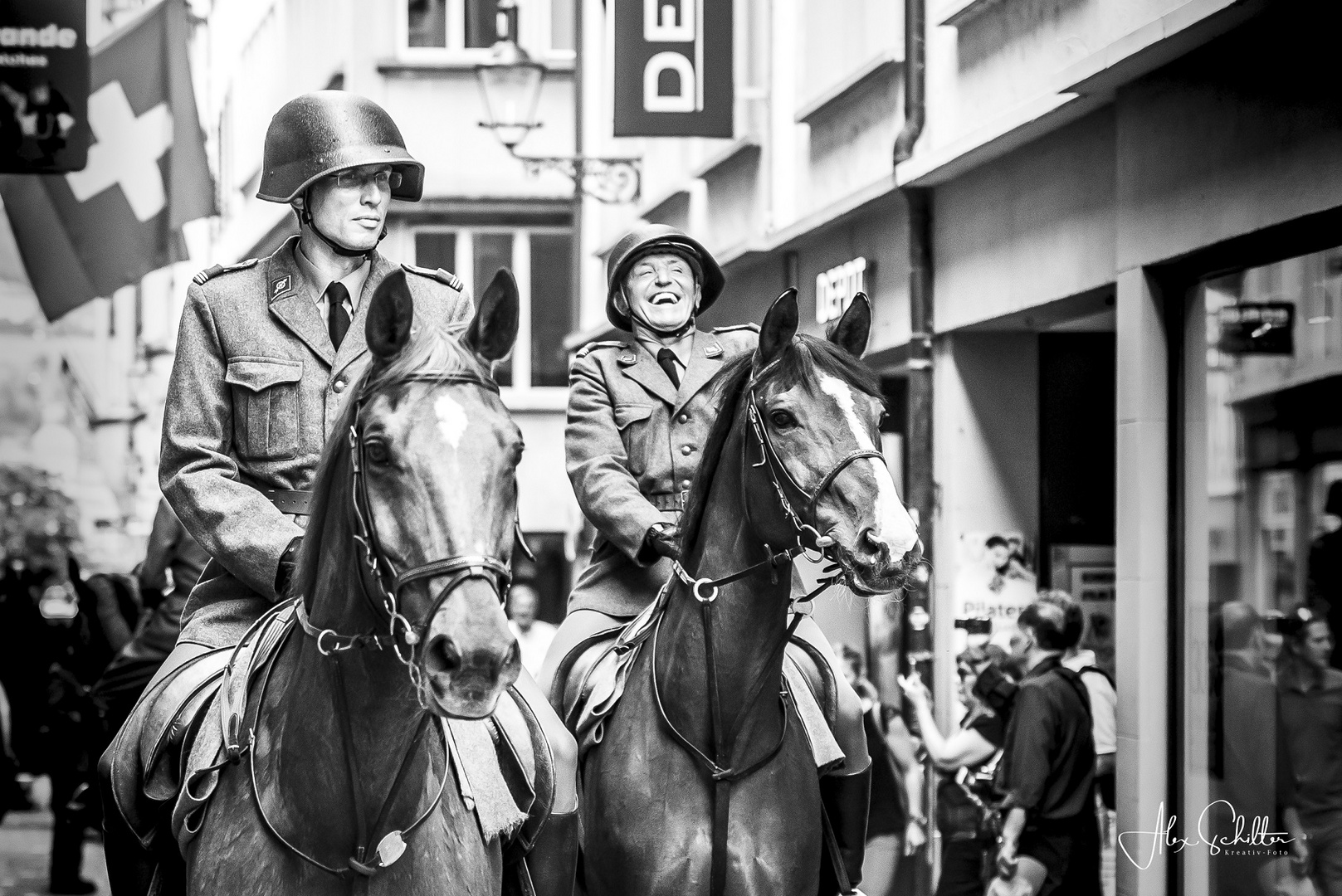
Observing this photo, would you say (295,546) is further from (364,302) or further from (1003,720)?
(1003,720)

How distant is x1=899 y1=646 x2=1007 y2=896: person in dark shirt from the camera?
1094cm

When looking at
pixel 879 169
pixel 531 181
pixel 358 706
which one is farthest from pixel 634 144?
pixel 358 706

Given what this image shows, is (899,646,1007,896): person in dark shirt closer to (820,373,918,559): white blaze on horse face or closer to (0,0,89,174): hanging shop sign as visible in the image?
(820,373,918,559): white blaze on horse face

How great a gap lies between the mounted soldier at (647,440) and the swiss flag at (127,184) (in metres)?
10.4

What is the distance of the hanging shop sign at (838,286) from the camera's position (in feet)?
53.6

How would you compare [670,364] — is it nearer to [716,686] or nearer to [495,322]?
[716,686]

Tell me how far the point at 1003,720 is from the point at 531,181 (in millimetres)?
23966

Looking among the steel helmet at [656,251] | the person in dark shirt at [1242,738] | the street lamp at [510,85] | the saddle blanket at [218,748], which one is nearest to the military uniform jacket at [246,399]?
the saddle blanket at [218,748]

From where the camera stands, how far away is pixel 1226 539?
1084 cm

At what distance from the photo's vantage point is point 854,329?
6.92 m

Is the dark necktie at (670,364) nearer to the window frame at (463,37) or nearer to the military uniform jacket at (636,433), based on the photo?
the military uniform jacket at (636,433)

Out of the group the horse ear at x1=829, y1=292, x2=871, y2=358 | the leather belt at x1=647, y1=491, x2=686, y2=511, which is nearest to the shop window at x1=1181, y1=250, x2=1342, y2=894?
the leather belt at x1=647, y1=491, x2=686, y2=511

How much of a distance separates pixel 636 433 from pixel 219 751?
2.99m

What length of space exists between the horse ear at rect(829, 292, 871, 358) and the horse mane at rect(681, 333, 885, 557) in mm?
124
